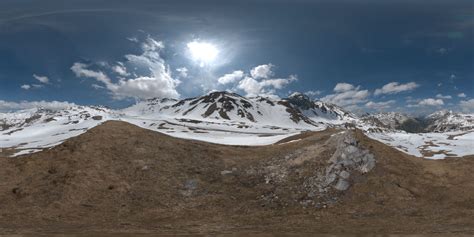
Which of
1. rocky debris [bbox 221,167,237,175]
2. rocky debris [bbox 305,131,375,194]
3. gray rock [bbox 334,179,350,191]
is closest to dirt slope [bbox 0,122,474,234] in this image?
rocky debris [bbox 221,167,237,175]

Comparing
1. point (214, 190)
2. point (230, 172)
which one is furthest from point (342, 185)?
point (214, 190)

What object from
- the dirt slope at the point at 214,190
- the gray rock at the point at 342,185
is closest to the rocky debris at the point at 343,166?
the gray rock at the point at 342,185

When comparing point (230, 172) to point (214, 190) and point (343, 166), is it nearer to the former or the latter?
point (214, 190)

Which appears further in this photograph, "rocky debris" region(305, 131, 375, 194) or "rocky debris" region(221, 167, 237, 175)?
"rocky debris" region(221, 167, 237, 175)

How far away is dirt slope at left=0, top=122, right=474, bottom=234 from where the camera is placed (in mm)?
37750

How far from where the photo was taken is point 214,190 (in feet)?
155

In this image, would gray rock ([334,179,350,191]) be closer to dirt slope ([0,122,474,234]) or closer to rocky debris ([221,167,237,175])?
dirt slope ([0,122,474,234])

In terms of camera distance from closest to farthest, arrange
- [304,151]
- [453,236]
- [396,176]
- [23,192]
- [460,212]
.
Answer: [453,236] < [460,212] < [23,192] < [396,176] < [304,151]

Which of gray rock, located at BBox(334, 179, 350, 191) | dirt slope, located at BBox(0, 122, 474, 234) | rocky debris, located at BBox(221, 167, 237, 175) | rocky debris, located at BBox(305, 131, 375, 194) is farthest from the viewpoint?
rocky debris, located at BBox(221, 167, 237, 175)

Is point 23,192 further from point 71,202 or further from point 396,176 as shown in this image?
point 396,176

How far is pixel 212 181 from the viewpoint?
1934 inches

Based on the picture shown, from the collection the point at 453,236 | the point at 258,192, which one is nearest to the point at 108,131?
the point at 258,192

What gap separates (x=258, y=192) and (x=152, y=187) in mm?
11691

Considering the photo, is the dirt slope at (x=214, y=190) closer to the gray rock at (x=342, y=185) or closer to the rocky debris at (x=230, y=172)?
the rocky debris at (x=230, y=172)
